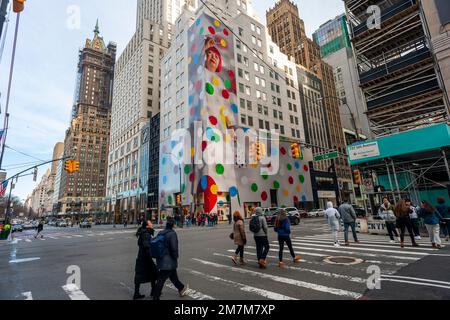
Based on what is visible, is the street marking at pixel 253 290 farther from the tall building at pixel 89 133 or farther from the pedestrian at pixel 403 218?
the tall building at pixel 89 133

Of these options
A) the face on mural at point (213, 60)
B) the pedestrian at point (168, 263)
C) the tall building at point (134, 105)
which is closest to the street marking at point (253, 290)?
the pedestrian at point (168, 263)

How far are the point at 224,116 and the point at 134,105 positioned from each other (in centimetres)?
4144

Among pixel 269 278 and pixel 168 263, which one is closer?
pixel 168 263

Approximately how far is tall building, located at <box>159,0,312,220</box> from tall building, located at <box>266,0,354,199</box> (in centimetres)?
1493

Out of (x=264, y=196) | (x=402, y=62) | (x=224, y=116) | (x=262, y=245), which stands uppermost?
(x=224, y=116)

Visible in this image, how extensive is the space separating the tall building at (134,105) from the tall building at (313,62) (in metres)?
38.1

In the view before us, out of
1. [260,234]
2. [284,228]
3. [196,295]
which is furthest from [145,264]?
[284,228]

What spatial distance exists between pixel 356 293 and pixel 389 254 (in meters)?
4.74

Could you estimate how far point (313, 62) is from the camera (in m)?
80.3

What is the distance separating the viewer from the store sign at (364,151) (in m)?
16.5

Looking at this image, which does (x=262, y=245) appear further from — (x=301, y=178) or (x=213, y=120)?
(x=301, y=178)

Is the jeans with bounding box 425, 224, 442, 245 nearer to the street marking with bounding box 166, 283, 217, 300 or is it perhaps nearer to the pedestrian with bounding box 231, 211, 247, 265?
the pedestrian with bounding box 231, 211, 247, 265

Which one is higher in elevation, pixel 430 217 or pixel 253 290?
pixel 430 217
